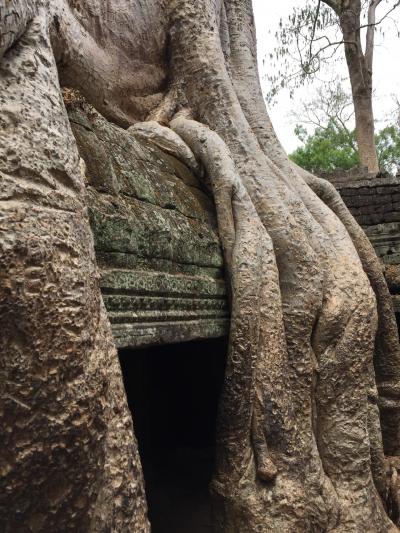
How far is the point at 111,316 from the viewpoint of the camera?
1573mm

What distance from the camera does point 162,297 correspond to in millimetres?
1832

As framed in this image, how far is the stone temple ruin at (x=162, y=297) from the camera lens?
1.67m

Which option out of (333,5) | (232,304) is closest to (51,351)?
(232,304)

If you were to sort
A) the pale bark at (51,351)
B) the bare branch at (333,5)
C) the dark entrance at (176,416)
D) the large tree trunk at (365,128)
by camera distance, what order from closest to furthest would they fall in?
the pale bark at (51,351) < the dark entrance at (176,416) < the large tree trunk at (365,128) < the bare branch at (333,5)

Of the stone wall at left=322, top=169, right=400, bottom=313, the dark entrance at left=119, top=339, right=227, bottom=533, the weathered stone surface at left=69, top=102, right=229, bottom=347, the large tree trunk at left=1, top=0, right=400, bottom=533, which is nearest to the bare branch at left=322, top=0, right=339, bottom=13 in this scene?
the stone wall at left=322, top=169, right=400, bottom=313

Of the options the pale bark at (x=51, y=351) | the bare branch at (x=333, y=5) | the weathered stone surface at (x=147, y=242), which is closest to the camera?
the pale bark at (x=51, y=351)

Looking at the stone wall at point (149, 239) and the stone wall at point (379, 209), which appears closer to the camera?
the stone wall at point (149, 239)

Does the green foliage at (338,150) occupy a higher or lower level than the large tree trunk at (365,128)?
higher

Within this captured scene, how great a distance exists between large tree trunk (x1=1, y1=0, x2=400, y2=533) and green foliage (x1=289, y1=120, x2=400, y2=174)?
65.3ft

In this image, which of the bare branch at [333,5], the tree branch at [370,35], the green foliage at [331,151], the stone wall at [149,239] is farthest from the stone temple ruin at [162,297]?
the green foliage at [331,151]

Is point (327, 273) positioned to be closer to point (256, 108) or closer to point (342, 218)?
point (342, 218)

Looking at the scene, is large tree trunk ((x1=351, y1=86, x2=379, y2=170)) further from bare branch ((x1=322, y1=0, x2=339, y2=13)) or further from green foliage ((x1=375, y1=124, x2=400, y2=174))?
green foliage ((x1=375, y1=124, x2=400, y2=174))

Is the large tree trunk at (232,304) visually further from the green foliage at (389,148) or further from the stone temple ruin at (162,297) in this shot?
the green foliage at (389,148)

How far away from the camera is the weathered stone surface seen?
1635 millimetres
